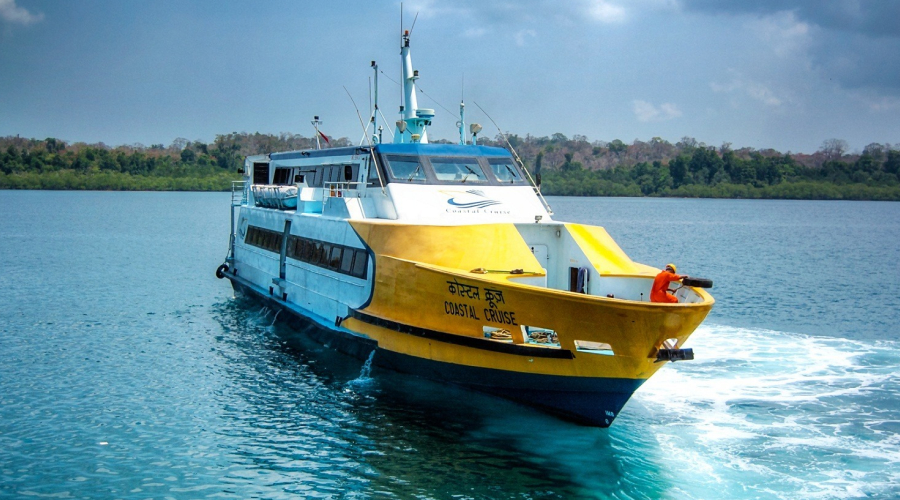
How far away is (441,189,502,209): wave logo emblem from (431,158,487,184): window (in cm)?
58

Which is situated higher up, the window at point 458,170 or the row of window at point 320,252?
the window at point 458,170

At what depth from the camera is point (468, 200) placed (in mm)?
16047

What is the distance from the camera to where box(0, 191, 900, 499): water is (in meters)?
11.0

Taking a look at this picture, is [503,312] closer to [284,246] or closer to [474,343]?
[474,343]

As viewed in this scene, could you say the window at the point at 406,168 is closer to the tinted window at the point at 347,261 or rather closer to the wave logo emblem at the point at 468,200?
the wave logo emblem at the point at 468,200

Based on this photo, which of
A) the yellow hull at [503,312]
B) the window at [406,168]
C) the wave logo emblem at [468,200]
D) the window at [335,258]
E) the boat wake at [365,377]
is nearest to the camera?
the yellow hull at [503,312]

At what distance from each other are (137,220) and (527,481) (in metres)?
61.6

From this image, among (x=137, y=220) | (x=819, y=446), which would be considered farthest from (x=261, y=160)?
(x=137, y=220)

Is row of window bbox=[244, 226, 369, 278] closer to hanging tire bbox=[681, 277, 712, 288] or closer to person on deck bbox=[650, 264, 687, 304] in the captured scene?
person on deck bbox=[650, 264, 687, 304]

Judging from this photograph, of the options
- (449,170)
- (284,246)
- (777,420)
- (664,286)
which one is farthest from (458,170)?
(777,420)

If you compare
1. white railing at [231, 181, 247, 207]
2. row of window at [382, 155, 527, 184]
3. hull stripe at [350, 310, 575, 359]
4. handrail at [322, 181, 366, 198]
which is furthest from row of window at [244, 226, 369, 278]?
white railing at [231, 181, 247, 207]

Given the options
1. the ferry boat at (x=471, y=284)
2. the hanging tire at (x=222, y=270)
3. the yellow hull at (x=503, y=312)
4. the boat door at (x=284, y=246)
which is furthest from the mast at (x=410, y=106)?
the hanging tire at (x=222, y=270)

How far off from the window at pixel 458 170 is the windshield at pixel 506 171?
1.22ft

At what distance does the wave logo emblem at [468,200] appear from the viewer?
15969mm
